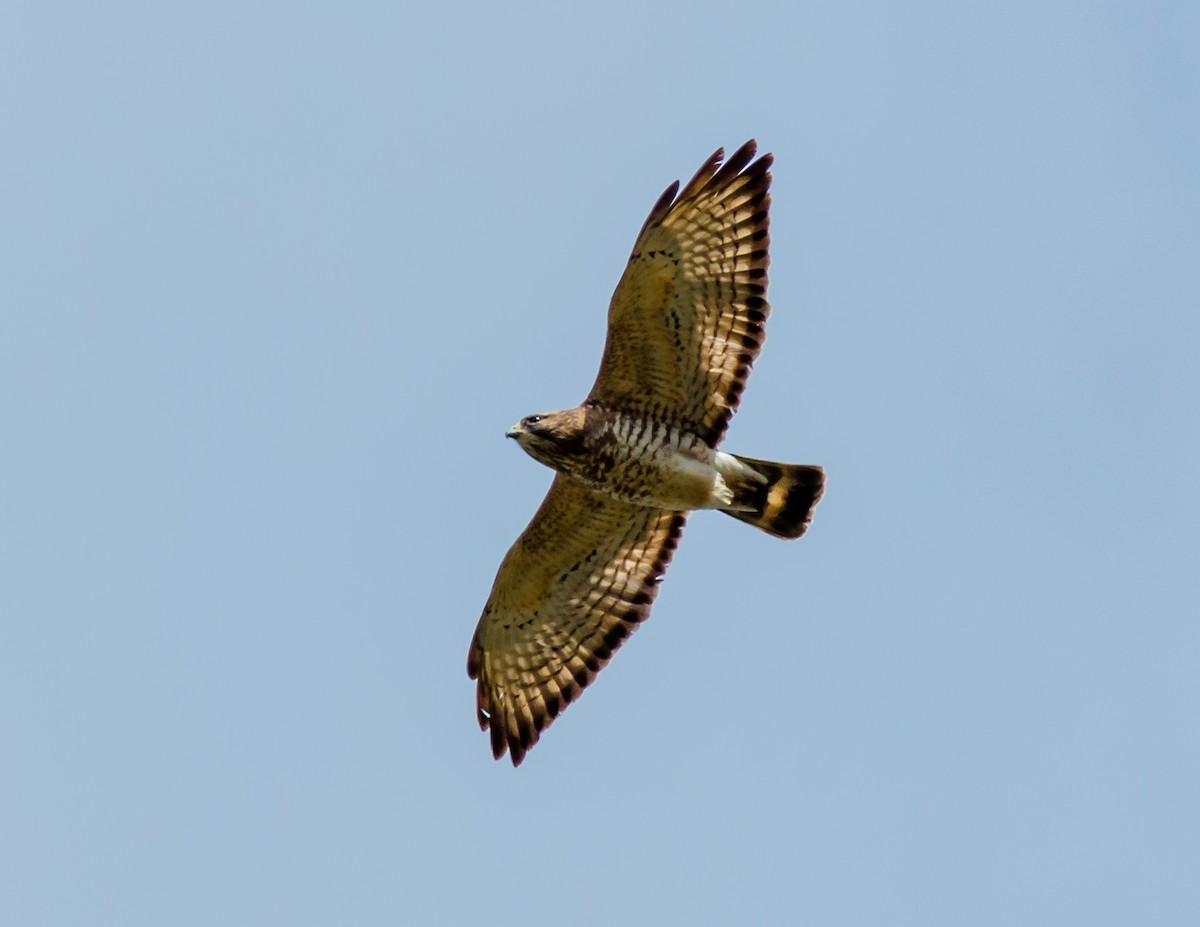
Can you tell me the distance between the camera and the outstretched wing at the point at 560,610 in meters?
15.1

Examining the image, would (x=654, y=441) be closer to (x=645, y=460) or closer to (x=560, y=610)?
(x=645, y=460)

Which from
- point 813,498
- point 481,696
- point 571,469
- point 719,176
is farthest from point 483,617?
point 719,176

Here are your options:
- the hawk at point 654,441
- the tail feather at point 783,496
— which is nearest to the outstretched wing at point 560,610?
the hawk at point 654,441

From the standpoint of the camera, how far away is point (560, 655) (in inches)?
601

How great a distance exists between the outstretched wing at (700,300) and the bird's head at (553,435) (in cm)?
36

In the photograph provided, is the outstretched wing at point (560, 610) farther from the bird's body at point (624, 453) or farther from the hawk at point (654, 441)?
the bird's body at point (624, 453)

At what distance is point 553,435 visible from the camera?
14.0 m

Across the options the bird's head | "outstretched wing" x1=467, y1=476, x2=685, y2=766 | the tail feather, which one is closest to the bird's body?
the bird's head

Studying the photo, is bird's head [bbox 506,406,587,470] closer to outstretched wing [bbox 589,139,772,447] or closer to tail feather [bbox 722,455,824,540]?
outstretched wing [bbox 589,139,772,447]

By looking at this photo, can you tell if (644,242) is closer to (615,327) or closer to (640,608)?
(615,327)

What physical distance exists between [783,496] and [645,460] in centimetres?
122

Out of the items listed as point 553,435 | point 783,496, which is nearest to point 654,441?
point 553,435

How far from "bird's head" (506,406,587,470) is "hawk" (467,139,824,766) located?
10 mm

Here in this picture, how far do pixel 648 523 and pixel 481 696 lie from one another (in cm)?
190
